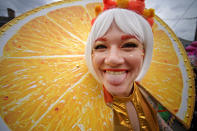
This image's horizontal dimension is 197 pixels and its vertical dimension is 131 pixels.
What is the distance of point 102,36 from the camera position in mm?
811

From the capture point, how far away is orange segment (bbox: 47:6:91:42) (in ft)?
3.92

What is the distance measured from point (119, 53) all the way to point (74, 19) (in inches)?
37.1

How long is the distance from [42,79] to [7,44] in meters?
0.53

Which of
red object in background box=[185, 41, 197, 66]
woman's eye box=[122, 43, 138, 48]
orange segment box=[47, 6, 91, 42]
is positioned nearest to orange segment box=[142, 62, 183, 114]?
woman's eye box=[122, 43, 138, 48]

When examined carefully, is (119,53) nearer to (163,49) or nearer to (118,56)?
(118,56)

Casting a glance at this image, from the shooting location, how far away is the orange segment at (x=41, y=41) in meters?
0.91

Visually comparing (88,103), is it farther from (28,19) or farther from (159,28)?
(159,28)

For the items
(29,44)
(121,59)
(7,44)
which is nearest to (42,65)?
(29,44)

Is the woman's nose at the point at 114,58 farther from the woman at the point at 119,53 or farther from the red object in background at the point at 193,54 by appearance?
the red object in background at the point at 193,54

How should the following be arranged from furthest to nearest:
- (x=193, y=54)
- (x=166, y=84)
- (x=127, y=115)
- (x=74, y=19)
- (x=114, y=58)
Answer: (x=193, y=54)
(x=166, y=84)
(x=74, y=19)
(x=127, y=115)
(x=114, y=58)

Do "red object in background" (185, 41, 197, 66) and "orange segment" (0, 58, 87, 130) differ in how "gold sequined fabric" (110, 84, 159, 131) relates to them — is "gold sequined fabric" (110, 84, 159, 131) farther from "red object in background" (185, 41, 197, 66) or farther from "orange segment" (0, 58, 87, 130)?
"red object in background" (185, 41, 197, 66)

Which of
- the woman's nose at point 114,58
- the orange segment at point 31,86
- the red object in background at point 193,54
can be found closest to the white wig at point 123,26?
the woman's nose at point 114,58

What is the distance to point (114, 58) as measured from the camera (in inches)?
28.0

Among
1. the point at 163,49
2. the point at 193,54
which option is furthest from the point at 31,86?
the point at 193,54
